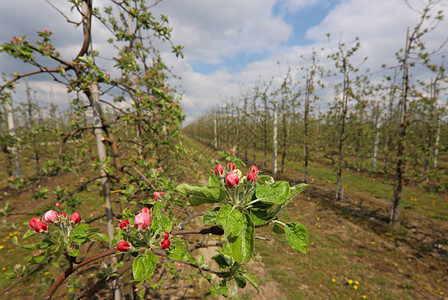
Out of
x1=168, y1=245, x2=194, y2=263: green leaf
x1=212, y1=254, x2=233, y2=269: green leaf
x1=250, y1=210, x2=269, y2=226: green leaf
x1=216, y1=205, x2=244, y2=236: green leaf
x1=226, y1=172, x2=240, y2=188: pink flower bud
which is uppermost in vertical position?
x1=226, y1=172, x2=240, y2=188: pink flower bud

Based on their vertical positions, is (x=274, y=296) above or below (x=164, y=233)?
below

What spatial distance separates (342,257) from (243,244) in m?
7.57

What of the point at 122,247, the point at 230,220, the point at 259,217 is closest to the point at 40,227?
the point at 122,247

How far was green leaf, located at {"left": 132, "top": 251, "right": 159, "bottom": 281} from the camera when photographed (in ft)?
2.97

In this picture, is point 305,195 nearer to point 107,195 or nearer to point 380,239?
point 380,239

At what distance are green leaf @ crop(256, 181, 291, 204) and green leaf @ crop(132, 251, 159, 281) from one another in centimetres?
62

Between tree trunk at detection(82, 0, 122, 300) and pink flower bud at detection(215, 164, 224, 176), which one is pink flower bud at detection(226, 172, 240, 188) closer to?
pink flower bud at detection(215, 164, 224, 176)

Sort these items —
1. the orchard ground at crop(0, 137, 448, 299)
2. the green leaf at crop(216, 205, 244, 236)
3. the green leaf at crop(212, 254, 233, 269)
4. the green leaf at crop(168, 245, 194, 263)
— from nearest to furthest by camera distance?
the green leaf at crop(216, 205, 244, 236) → the green leaf at crop(168, 245, 194, 263) → the green leaf at crop(212, 254, 233, 269) → the orchard ground at crop(0, 137, 448, 299)

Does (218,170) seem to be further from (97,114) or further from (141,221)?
(97,114)

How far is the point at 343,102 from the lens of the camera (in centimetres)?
952

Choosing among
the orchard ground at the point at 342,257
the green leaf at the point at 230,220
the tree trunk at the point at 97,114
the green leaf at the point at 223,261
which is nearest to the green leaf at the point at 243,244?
the green leaf at the point at 230,220

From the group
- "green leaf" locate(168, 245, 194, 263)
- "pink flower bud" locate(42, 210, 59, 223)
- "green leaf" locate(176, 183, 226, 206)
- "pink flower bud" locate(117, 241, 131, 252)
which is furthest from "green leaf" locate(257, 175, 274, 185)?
"pink flower bud" locate(42, 210, 59, 223)

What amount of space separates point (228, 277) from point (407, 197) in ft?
51.1

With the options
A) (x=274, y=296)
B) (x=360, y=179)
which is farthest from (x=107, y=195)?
(x=360, y=179)
